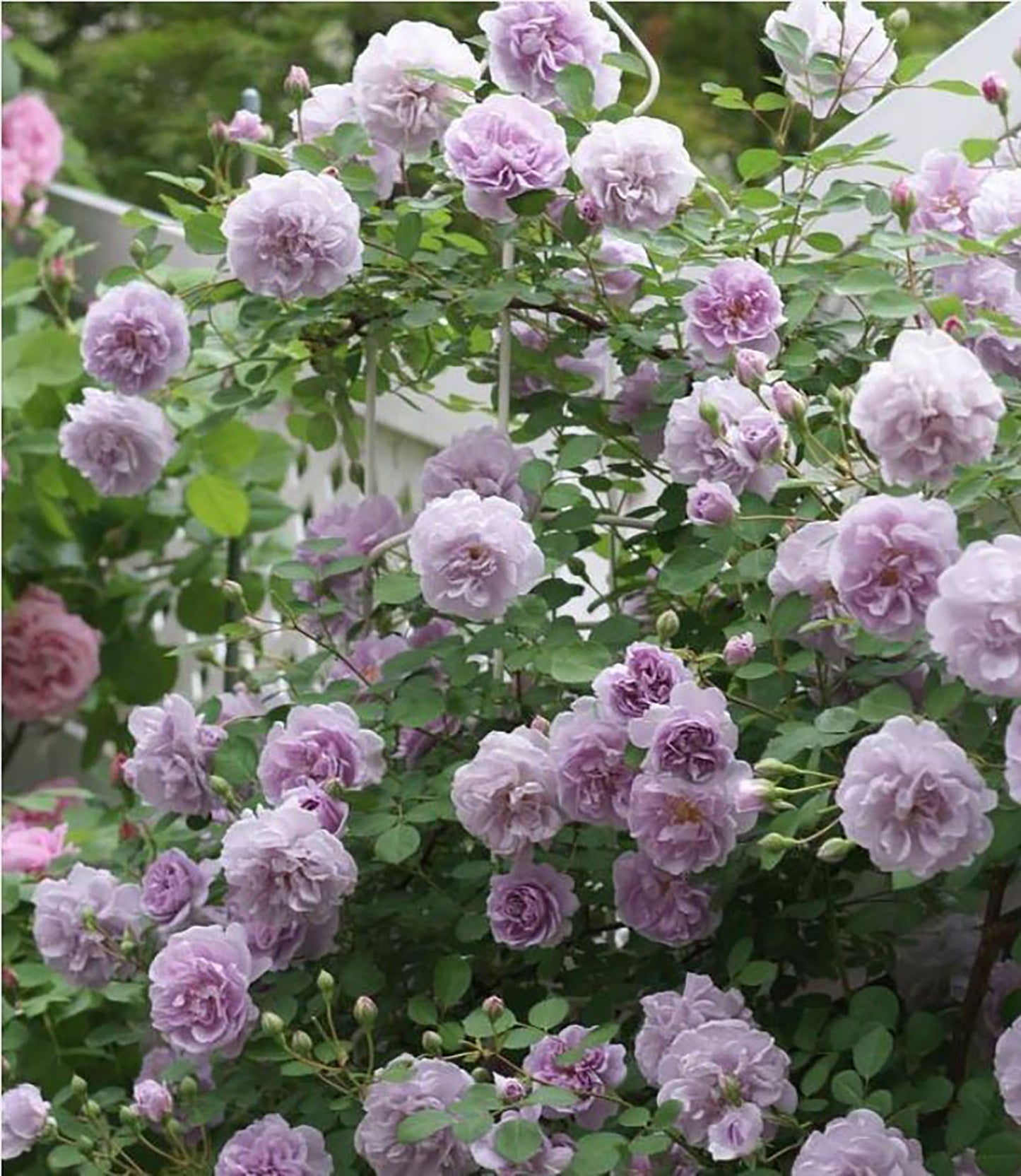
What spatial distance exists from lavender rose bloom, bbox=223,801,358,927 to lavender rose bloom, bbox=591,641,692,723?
24 cm

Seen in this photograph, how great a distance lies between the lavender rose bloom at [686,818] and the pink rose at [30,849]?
35.2 inches

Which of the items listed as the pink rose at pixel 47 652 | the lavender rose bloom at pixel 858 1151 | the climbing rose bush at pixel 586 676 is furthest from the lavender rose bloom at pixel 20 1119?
the pink rose at pixel 47 652

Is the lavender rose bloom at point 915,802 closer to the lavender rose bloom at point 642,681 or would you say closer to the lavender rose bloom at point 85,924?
the lavender rose bloom at point 642,681

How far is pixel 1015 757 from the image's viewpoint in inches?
41.9

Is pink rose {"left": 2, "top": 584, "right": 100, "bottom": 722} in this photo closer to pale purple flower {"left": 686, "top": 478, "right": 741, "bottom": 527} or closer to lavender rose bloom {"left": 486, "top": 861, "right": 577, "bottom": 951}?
lavender rose bloom {"left": 486, "top": 861, "right": 577, "bottom": 951}

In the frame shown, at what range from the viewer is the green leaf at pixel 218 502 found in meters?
2.47

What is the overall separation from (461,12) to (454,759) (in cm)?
443

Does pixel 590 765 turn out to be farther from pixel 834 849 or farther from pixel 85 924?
pixel 85 924

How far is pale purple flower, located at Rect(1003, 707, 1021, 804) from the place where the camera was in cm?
106

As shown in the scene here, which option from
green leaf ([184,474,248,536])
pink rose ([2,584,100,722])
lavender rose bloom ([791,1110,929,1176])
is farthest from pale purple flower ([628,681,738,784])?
pink rose ([2,584,100,722])

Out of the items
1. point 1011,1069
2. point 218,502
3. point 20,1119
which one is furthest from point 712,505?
point 218,502

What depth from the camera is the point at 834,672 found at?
1418mm

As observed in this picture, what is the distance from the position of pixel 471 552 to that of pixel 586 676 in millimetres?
115

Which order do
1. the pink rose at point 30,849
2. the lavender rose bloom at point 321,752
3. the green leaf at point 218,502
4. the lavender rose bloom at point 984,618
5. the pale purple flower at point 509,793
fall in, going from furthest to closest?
the green leaf at point 218,502 < the pink rose at point 30,849 < the lavender rose bloom at point 321,752 < the pale purple flower at point 509,793 < the lavender rose bloom at point 984,618
